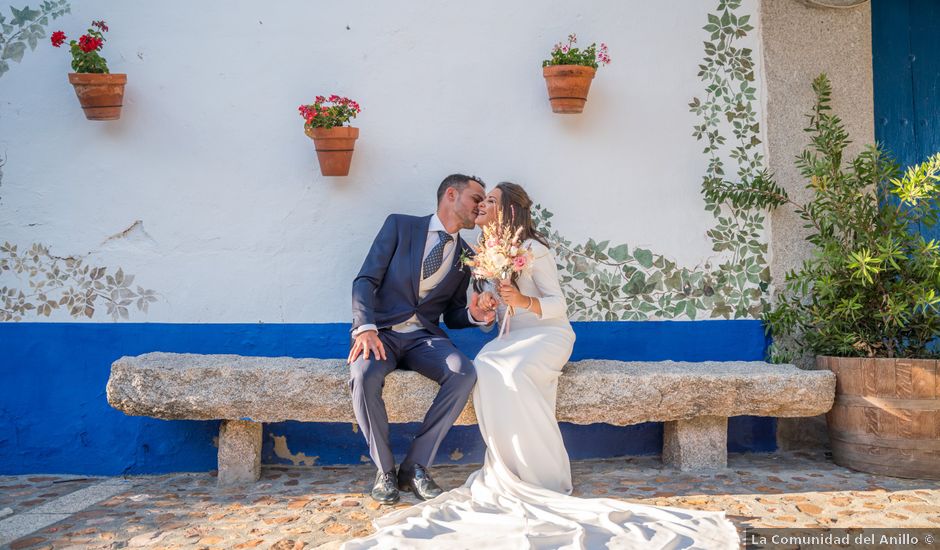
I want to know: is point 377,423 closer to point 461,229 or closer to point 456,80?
point 461,229

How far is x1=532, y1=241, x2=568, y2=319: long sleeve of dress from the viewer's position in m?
4.31

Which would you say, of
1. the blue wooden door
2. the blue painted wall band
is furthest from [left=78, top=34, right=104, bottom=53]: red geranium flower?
the blue wooden door

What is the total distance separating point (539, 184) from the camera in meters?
4.96

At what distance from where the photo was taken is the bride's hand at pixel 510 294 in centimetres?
409

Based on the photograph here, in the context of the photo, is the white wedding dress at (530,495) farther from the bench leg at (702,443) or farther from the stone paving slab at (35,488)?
the stone paving slab at (35,488)

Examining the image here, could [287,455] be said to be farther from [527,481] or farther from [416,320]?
[527,481]

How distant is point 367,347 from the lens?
410cm

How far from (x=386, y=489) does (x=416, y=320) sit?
3.27 ft

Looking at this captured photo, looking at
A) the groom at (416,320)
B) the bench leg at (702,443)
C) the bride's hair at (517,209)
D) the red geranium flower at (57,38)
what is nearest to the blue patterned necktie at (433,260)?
the groom at (416,320)

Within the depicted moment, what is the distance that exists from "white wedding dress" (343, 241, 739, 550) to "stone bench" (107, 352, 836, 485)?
220 millimetres

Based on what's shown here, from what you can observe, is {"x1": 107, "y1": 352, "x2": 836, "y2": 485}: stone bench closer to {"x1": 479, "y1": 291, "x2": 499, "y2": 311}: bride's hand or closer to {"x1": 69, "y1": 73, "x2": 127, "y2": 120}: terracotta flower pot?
{"x1": 479, "y1": 291, "x2": 499, "y2": 311}: bride's hand

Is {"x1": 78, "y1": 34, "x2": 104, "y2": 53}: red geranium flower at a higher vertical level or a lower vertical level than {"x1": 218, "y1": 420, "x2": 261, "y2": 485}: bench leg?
higher

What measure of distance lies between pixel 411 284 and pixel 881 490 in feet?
8.52

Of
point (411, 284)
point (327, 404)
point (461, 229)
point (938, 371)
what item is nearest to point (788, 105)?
point (938, 371)
